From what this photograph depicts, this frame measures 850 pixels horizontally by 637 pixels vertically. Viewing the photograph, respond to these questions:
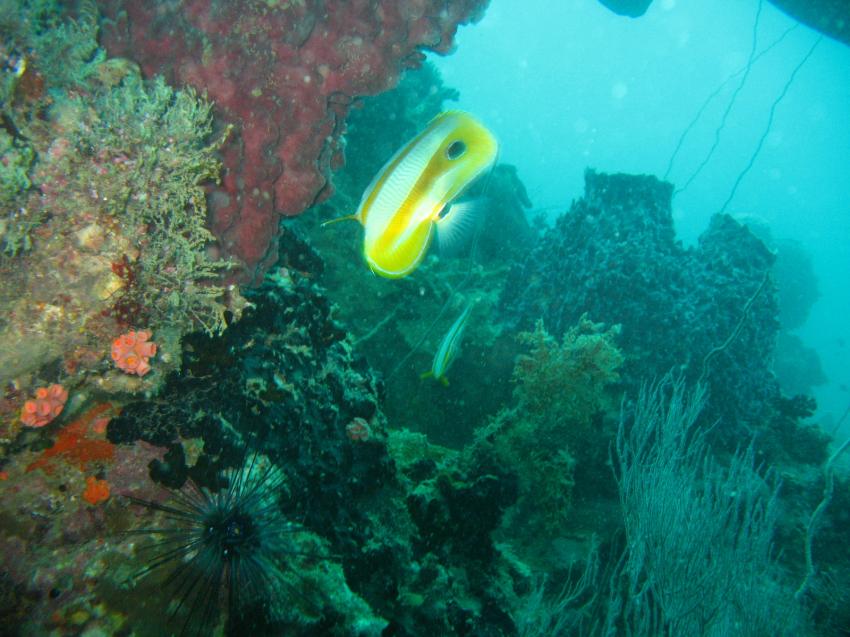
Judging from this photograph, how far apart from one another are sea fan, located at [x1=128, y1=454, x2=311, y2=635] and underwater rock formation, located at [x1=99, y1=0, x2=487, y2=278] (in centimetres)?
141

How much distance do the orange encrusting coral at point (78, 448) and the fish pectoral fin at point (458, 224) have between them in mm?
2049

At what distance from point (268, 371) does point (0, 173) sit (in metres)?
1.57

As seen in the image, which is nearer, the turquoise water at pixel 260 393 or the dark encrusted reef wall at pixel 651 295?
the turquoise water at pixel 260 393

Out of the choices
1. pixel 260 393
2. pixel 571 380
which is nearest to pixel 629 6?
pixel 571 380

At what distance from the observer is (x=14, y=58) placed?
2.09 metres

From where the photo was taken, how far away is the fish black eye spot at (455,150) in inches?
63.4

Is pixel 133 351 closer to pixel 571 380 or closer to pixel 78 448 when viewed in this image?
pixel 78 448

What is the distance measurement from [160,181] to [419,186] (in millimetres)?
1549

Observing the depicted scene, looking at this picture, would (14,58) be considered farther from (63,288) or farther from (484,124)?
(484,124)

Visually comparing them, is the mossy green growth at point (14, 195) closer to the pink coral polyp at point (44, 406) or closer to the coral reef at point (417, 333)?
the pink coral polyp at point (44, 406)

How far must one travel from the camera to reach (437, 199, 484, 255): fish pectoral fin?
1.77 m

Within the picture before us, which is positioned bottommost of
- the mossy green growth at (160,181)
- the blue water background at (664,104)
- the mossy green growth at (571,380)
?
the mossy green growth at (160,181)

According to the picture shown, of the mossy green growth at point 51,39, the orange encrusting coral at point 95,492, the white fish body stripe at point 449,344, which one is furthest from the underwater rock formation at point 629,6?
the orange encrusting coral at point 95,492

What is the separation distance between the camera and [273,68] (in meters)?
2.75
